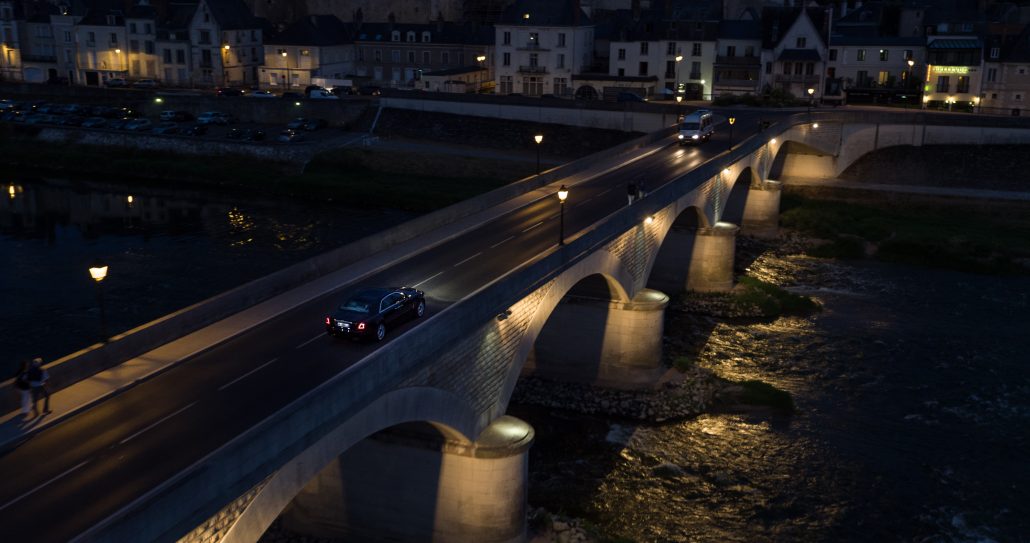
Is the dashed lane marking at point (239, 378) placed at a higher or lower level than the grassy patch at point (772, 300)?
higher

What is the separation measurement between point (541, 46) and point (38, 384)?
82737 millimetres

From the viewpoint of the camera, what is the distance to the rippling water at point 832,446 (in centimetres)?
3119

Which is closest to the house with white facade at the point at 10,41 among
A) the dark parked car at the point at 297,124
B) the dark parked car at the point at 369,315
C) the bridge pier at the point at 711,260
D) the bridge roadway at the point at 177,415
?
the dark parked car at the point at 297,124

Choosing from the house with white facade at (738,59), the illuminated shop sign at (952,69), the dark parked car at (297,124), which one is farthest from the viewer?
the house with white facade at (738,59)

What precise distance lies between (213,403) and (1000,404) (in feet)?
105

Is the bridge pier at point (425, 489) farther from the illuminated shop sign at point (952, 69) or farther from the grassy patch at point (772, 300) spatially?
the illuminated shop sign at point (952, 69)

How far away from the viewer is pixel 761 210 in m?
70.8

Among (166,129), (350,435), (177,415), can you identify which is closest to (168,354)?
(177,415)

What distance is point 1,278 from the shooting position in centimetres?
5381

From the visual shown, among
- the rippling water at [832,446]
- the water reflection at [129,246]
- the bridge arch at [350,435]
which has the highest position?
the bridge arch at [350,435]

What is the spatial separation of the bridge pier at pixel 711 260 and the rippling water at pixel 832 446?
4780 mm

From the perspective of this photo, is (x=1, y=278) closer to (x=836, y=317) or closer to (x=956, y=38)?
(x=836, y=317)

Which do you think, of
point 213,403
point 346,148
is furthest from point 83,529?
point 346,148

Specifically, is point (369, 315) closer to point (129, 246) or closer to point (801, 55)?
point (129, 246)
